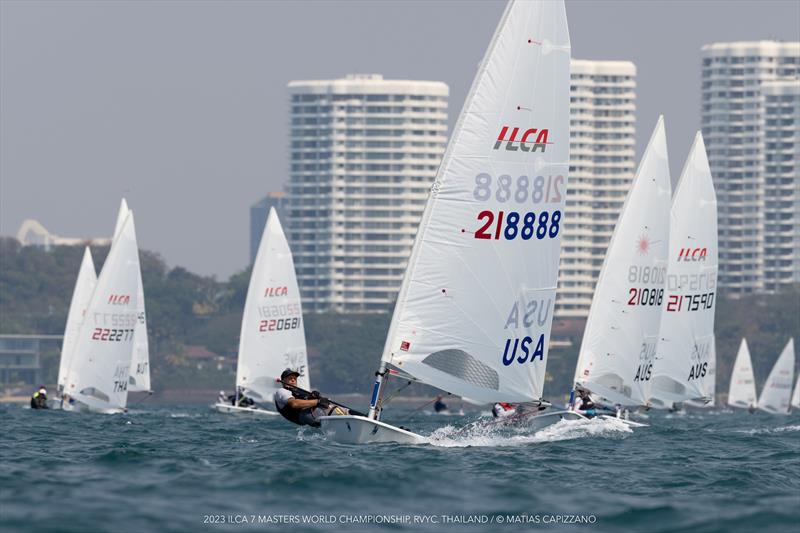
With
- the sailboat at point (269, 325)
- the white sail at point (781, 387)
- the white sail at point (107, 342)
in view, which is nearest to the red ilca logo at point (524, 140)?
the white sail at point (107, 342)

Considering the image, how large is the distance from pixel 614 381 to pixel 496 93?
1446cm

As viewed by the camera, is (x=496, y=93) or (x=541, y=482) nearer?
(x=541, y=482)

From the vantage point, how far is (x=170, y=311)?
130250mm

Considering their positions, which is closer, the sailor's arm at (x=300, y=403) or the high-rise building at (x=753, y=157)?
the sailor's arm at (x=300, y=403)

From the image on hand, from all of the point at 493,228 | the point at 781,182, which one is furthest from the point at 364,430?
the point at 781,182

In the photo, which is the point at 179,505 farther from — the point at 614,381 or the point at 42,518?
the point at 614,381

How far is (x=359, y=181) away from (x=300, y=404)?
17114 centimetres

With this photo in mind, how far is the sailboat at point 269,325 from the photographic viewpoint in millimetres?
45781

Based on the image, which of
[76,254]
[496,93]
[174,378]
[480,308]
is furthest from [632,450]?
[76,254]

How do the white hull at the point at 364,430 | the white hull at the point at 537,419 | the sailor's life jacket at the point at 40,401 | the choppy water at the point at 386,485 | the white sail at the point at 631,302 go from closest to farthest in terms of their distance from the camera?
the choppy water at the point at 386,485
the white hull at the point at 364,430
the white hull at the point at 537,419
the white sail at the point at 631,302
the sailor's life jacket at the point at 40,401

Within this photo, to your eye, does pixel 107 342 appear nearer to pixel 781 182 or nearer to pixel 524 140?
pixel 524 140

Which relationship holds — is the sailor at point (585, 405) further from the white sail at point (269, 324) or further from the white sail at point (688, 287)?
the white sail at point (269, 324)

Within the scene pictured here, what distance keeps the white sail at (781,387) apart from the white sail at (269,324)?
3517cm

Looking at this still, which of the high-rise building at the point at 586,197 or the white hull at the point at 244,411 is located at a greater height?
the high-rise building at the point at 586,197
